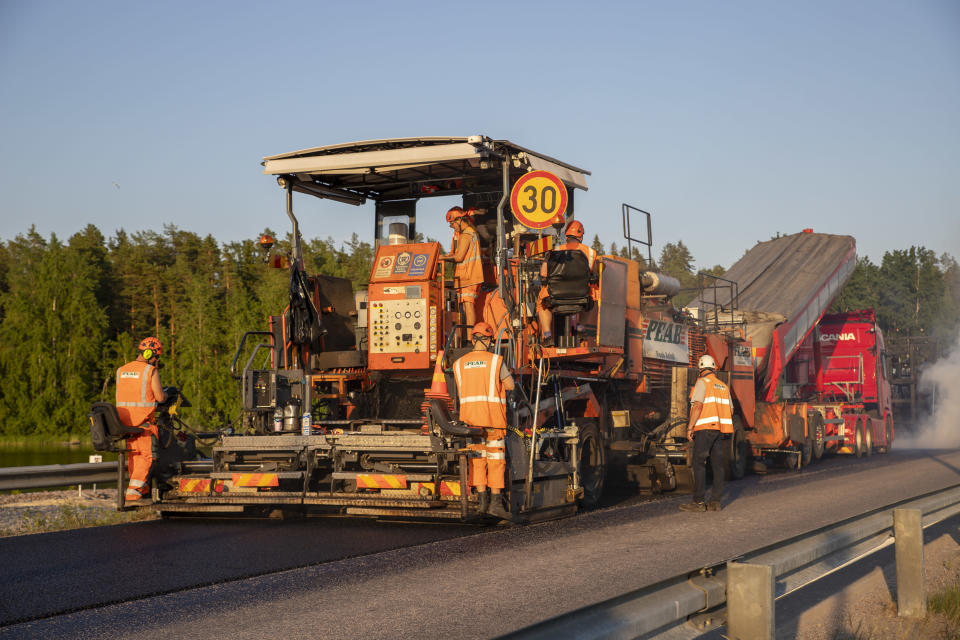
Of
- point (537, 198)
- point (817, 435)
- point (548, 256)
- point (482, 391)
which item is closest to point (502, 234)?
point (537, 198)

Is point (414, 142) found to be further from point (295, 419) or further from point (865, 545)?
point (865, 545)

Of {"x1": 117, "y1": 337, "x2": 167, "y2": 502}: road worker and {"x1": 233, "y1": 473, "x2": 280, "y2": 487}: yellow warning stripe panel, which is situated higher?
{"x1": 117, "y1": 337, "x2": 167, "y2": 502}: road worker

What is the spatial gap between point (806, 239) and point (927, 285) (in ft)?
217

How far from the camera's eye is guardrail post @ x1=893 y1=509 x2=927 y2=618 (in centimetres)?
546

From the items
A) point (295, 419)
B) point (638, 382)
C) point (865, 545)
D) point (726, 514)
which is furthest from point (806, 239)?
point (865, 545)

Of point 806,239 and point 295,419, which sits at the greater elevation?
point 806,239

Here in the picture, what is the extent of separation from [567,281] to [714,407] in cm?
242

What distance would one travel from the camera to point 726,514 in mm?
10078

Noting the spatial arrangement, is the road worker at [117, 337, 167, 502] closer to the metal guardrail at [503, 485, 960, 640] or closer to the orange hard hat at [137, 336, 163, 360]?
the orange hard hat at [137, 336, 163, 360]

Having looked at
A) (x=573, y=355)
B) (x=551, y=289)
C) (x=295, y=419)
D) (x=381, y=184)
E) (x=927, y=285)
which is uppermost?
(x=927, y=285)

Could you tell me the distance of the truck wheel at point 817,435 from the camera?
754 inches

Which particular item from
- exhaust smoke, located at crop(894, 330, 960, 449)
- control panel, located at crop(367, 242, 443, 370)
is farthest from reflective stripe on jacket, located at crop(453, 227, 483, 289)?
exhaust smoke, located at crop(894, 330, 960, 449)

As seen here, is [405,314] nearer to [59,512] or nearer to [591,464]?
[591,464]

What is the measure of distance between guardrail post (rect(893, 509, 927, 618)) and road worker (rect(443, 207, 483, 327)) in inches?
233
